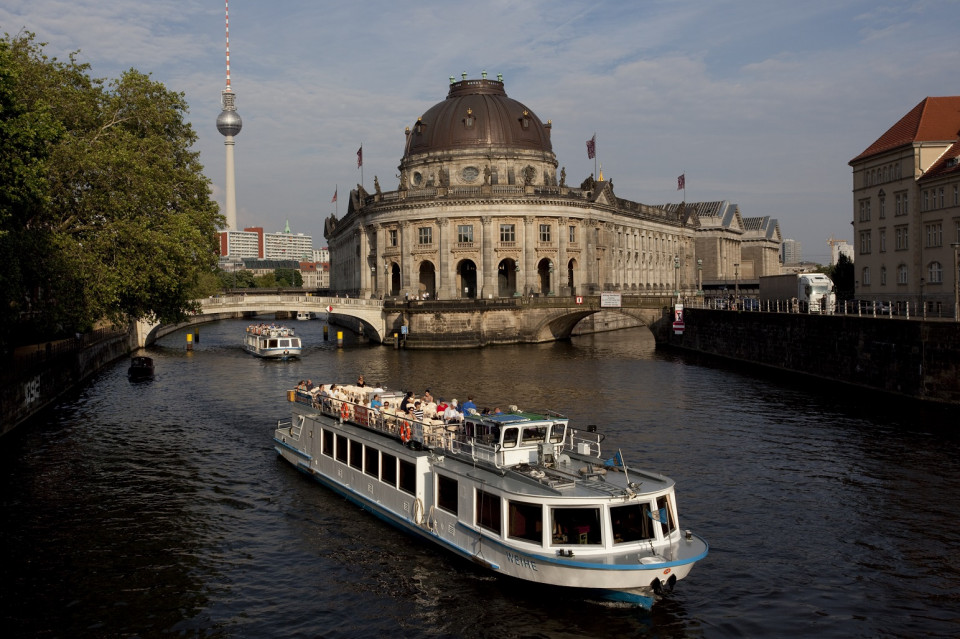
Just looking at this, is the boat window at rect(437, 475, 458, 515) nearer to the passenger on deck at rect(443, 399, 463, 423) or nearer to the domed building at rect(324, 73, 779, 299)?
the passenger on deck at rect(443, 399, 463, 423)

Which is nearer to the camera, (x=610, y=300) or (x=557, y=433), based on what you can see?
(x=557, y=433)

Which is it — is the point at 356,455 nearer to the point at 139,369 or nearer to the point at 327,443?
the point at 327,443

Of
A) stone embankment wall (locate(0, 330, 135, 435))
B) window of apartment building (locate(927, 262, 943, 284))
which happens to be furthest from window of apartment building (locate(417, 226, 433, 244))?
window of apartment building (locate(927, 262, 943, 284))

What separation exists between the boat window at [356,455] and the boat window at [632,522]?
1184 cm

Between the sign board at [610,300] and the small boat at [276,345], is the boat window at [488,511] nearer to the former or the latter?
the small boat at [276,345]

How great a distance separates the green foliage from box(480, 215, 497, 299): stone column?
50.0 metres

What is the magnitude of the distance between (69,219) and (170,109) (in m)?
18.2

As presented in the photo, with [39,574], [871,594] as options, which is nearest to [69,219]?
[39,574]

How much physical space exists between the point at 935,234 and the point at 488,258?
53217 mm

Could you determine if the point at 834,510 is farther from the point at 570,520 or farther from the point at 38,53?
the point at 38,53

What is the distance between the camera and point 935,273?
218ft

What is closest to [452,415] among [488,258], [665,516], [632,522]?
[632,522]

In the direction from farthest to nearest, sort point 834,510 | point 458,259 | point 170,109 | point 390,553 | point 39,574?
point 458,259, point 170,109, point 834,510, point 390,553, point 39,574

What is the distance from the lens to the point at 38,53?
163 feet
